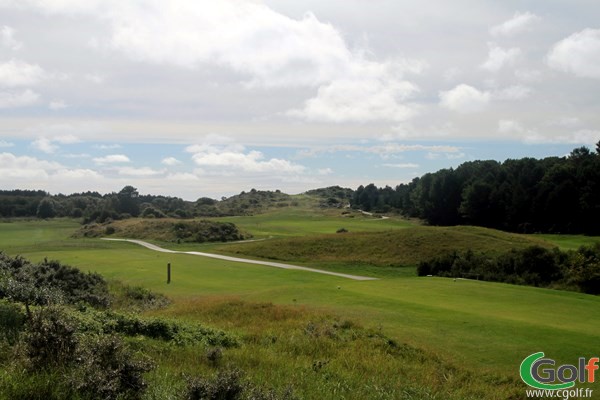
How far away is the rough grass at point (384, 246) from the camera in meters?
54.6

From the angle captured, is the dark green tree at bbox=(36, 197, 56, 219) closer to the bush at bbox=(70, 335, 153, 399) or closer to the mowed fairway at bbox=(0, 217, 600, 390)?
the mowed fairway at bbox=(0, 217, 600, 390)

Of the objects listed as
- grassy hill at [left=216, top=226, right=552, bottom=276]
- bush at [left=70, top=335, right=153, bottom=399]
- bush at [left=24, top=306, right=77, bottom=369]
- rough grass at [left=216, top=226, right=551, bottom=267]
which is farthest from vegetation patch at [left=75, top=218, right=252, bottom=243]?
bush at [left=70, top=335, right=153, bottom=399]

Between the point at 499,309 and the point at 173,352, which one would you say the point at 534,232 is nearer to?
the point at 499,309

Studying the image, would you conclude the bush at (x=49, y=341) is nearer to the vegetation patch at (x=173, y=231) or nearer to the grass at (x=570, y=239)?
the grass at (x=570, y=239)

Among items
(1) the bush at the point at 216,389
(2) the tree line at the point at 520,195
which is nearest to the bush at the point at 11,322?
(1) the bush at the point at 216,389

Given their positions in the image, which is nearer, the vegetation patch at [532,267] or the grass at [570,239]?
the vegetation patch at [532,267]

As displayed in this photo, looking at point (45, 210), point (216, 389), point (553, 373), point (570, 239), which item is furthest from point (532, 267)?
point (45, 210)

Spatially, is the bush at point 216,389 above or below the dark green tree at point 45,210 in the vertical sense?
below

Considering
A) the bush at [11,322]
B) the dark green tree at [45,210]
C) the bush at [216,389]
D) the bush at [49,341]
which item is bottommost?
the bush at [11,322]

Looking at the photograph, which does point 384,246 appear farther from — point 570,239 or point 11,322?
point 11,322

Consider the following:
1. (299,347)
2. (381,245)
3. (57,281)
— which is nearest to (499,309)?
(299,347)

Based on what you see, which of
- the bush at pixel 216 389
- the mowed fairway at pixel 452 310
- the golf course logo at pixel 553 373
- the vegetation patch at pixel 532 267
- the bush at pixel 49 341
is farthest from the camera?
the vegetation patch at pixel 532 267

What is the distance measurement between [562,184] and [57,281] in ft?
287

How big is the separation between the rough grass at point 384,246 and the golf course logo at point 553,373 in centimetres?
3906
